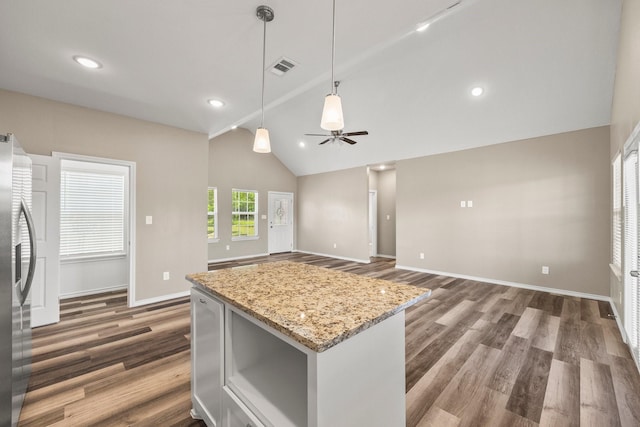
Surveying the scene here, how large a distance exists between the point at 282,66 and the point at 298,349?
7.91 feet

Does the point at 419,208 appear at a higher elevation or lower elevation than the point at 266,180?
lower

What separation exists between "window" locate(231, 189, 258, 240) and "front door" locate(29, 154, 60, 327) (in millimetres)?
4098

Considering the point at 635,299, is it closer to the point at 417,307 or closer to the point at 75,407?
the point at 417,307

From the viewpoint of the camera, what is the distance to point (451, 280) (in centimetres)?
509

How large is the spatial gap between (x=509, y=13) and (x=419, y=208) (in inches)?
144

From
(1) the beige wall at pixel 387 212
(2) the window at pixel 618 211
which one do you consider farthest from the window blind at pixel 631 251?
(1) the beige wall at pixel 387 212

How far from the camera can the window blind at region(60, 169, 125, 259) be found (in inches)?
165

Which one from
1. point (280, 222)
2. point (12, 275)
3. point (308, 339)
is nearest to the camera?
point (308, 339)

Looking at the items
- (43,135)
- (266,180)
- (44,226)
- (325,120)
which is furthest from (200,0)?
(266,180)

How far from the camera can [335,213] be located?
7574 millimetres

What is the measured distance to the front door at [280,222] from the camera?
26.4 feet

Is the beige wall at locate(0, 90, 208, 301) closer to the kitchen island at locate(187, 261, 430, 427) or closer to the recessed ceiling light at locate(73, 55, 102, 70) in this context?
the recessed ceiling light at locate(73, 55, 102, 70)

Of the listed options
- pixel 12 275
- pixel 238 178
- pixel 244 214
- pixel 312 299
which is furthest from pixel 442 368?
pixel 238 178

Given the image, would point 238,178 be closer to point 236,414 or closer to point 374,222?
point 374,222
